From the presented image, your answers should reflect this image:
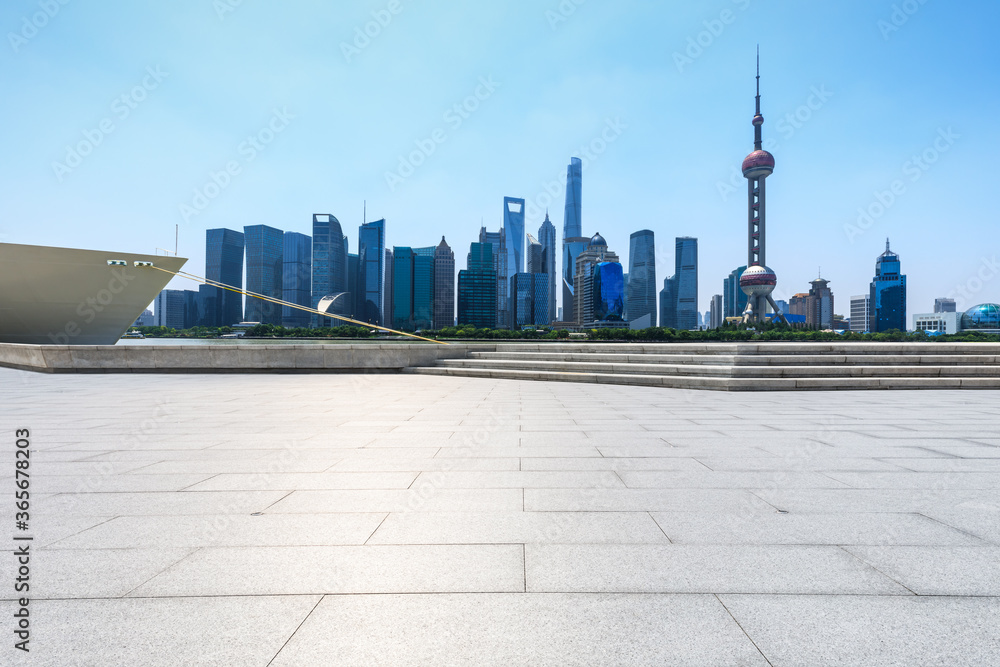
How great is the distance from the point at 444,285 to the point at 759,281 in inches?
4246

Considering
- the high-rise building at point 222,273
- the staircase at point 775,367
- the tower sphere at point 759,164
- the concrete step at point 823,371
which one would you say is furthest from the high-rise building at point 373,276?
the concrete step at point 823,371

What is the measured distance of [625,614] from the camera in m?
2.53

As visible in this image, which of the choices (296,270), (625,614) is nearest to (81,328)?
(625,614)

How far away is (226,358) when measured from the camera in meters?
17.7

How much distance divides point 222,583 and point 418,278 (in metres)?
184

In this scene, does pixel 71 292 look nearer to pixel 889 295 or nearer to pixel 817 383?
pixel 817 383

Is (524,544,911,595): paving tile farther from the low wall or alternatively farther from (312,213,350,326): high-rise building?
(312,213,350,326): high-rise building

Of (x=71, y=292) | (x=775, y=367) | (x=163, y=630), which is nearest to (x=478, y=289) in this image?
(x=71, y=292)

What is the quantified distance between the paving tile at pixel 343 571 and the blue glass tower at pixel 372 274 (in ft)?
595

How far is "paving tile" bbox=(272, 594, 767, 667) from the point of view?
2.19 meters

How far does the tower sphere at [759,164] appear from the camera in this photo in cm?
15575

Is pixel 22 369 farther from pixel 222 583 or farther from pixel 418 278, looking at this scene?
pixel 418 278

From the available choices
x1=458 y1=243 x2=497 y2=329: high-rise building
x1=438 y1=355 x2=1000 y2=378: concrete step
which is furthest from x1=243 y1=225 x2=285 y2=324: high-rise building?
x1=438 y1=355 x2=1000 y2=378: concrete step

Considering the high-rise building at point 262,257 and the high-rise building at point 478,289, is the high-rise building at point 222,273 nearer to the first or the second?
the high-rise building at point 262,257
